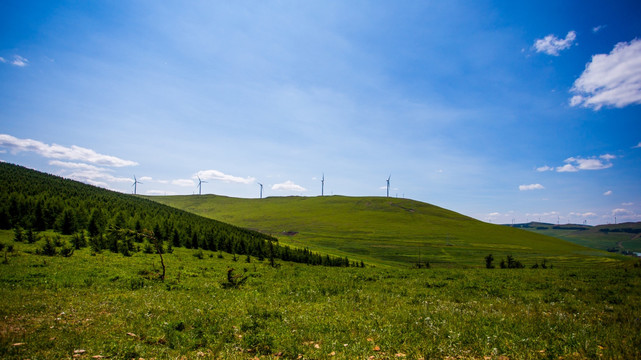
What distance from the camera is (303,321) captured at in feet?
40.6

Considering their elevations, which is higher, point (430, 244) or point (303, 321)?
point (303, 321)

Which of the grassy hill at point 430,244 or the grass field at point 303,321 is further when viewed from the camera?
the grassy hill at point 430,244

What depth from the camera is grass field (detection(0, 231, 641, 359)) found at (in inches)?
357

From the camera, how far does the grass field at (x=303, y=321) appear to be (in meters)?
9.06

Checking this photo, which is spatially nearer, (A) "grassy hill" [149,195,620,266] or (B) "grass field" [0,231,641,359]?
(B) "grass field" [0,231,641,359]

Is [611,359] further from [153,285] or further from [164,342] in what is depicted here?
[153,285]

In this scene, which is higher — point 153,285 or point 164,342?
point 164,342

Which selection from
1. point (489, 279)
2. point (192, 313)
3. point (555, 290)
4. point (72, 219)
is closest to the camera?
point (192, 313)

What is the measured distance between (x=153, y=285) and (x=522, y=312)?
967 inches

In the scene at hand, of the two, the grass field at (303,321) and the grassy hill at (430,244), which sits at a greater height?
the grass field at (303,321)

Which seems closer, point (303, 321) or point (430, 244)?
point (303, 321)

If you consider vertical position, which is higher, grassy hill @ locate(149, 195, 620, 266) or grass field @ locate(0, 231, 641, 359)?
grass field @ locate(0, 231, 641, 359)

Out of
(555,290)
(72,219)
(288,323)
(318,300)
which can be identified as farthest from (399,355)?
(72,219)

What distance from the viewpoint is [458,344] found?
31.2ft
